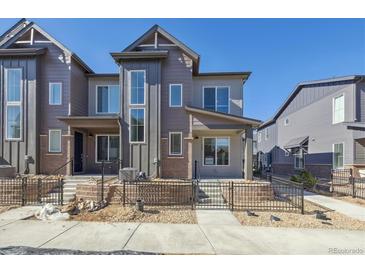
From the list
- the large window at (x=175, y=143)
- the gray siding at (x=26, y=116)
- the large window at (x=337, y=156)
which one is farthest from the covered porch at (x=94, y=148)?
the large window at (x=337, y=156)

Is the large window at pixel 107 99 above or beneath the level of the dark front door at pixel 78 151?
above

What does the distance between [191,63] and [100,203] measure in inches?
361

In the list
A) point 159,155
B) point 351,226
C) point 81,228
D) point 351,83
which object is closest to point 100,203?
point 81,228

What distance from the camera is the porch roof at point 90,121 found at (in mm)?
13281

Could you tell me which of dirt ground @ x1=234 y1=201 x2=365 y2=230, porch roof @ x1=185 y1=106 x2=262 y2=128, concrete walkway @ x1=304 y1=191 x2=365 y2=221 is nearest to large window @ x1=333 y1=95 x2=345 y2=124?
concrete walkway @ x1=304 y1=191 x2=365 y2=221

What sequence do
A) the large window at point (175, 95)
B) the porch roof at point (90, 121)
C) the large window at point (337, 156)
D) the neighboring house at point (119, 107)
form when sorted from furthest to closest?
the large window at point (337, 156) → the large window at point (175, 95) → the neighboring house at point (119, 107) → the porch roof at point (90, 121)

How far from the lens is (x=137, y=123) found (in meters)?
13.6

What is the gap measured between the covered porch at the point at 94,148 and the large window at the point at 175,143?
3.17m

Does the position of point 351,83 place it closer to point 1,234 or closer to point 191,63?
point 191,63

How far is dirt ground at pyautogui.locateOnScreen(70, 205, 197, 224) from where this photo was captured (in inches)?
289

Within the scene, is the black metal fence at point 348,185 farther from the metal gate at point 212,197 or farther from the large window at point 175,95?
the large window at point 175,95

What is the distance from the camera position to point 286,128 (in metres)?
24.5

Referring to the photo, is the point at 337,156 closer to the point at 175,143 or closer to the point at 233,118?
the point at 233,118

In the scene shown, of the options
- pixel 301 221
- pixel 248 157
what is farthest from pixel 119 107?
pixel 301 221
